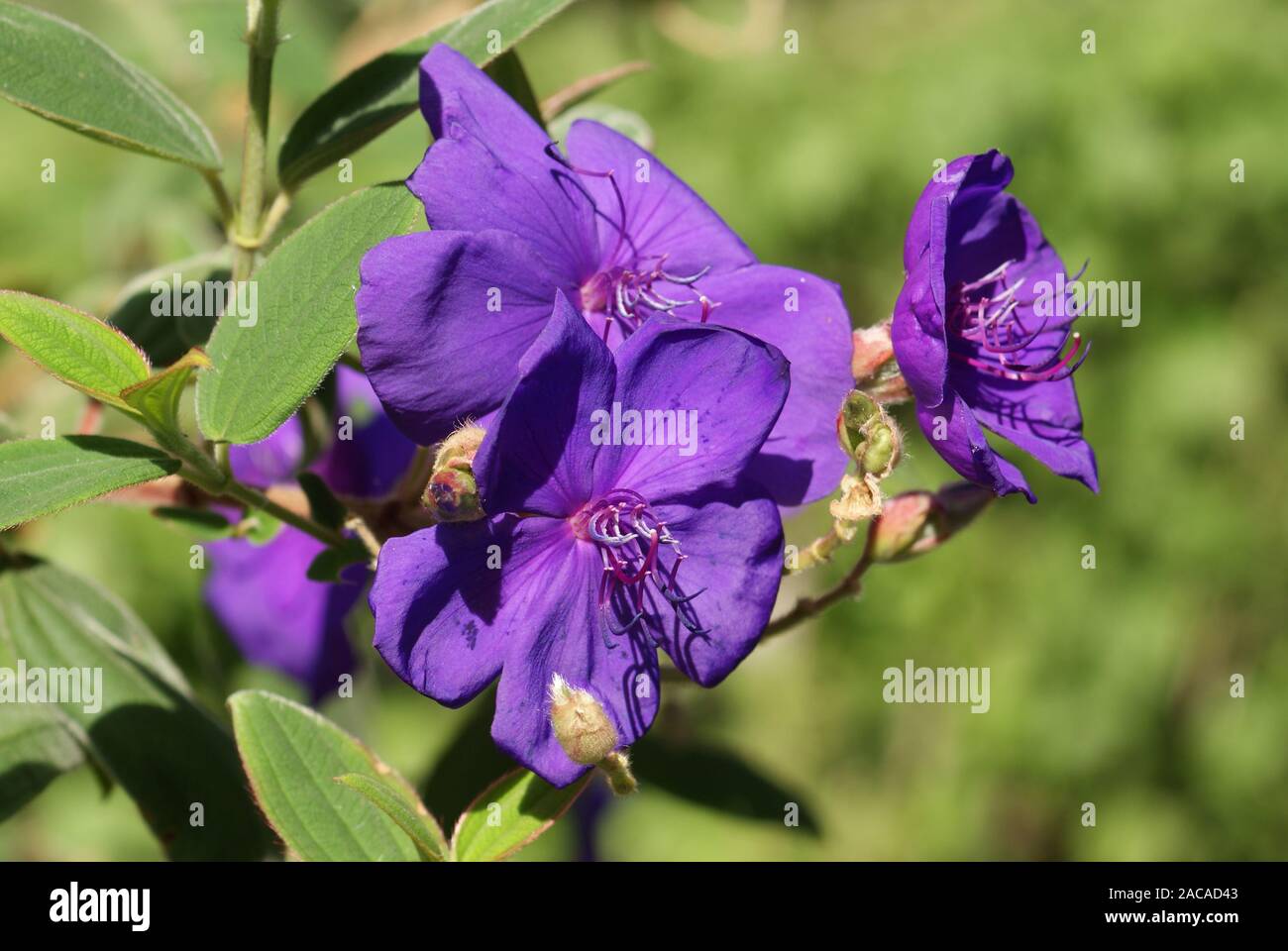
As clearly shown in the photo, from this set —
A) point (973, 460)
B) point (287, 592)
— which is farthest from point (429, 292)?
point (287, 592)

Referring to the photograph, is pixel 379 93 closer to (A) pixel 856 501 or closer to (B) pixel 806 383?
(B) pixel 806 383

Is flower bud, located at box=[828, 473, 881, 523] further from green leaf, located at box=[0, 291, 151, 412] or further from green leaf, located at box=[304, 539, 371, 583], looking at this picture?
green leaf, located at box=[0, 291, 151, 412]

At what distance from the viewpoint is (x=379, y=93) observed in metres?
1.23

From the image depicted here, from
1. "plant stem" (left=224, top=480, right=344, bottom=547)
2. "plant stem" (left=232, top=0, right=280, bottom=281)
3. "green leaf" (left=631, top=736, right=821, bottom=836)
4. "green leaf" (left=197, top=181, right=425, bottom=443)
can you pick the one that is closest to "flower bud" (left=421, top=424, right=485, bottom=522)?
"green leaf" (left=197, top=181, right=425, bottom=443)

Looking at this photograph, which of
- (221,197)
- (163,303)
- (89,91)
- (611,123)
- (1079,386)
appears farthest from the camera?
(1079,386)

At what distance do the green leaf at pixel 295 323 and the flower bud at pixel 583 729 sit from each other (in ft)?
1.01

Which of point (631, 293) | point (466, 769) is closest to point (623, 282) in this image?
point (631, 293)

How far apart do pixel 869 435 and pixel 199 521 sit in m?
0.68

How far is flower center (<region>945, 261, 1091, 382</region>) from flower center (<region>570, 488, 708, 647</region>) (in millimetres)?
342

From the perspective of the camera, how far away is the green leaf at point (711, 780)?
159 cm

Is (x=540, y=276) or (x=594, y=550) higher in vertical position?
(x=540, y=276)

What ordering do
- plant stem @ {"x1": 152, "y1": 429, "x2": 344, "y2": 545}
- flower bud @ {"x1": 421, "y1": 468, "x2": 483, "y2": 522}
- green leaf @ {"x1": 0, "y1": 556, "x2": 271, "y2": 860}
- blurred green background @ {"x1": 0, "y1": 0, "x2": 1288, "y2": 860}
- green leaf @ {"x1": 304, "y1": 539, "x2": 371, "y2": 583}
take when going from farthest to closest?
1. blurred green background @ {"x1": 0, "y1": 0, "x2": 1288, "y2": 860}
2. green leaf @ {"x1": 0, "y1": 556, "x2": 271, "y2": 860}
3. green leaf @ {"x1": 304, "y1": 539, "x2": 371, "y2": 583}
4. plant stem @ {"x1": 152, "y1": 429, "x2": 344, "y2": 545}
5. flower bud @ {"x1": 421, "y1": 468, "x2": 483, "y2": 522}

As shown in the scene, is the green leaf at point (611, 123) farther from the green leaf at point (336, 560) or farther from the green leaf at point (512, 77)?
the green leaf at point (336, 560)

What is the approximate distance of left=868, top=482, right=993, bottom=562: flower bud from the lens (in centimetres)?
120
